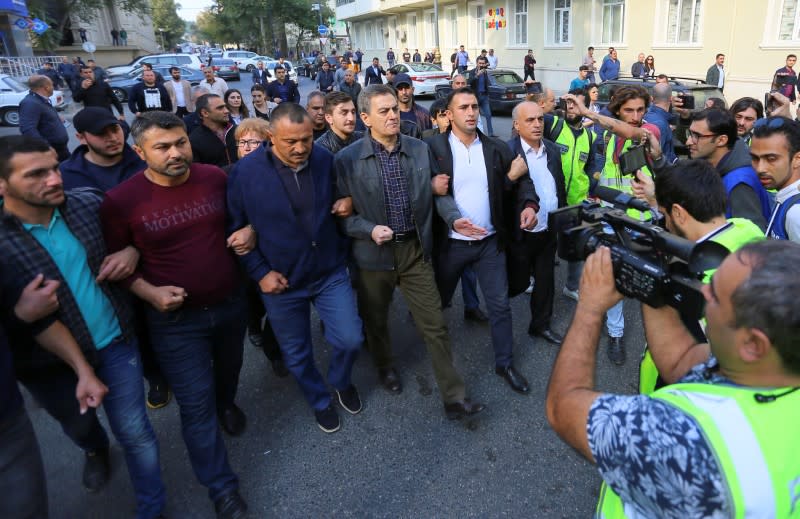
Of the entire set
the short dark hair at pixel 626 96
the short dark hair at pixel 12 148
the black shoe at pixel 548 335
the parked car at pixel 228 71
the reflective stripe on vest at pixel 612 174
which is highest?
the parked car at pixel 228 71

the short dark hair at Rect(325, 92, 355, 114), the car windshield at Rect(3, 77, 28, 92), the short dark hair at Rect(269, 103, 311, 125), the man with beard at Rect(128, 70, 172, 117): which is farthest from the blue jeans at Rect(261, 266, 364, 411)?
the car windshield at Rect(3, 77, 28, 92)

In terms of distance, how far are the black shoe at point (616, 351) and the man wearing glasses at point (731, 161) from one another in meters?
1.21

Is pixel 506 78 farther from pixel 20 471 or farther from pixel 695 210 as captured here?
pixel 20 471

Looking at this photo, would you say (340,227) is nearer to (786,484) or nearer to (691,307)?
(691,307)

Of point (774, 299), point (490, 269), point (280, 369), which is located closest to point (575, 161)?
point (490, 269)

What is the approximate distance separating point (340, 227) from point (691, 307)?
2.23 m

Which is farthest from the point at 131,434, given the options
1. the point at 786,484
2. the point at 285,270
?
the point at 786,484

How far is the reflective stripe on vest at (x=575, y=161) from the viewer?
4.08 m

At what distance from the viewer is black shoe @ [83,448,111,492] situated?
2.84 metres

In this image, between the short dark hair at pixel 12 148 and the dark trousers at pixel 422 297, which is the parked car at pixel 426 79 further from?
the short dark hair at pixel 12 148

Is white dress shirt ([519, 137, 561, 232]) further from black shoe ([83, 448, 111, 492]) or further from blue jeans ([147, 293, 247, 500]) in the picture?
black shoe ([83, 448, 111, 492])

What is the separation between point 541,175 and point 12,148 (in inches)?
121

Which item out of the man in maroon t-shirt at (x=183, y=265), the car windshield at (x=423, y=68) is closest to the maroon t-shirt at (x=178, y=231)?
the man in maroon t-shirt at (x=183, y=265)

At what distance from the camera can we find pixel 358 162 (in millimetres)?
3059
